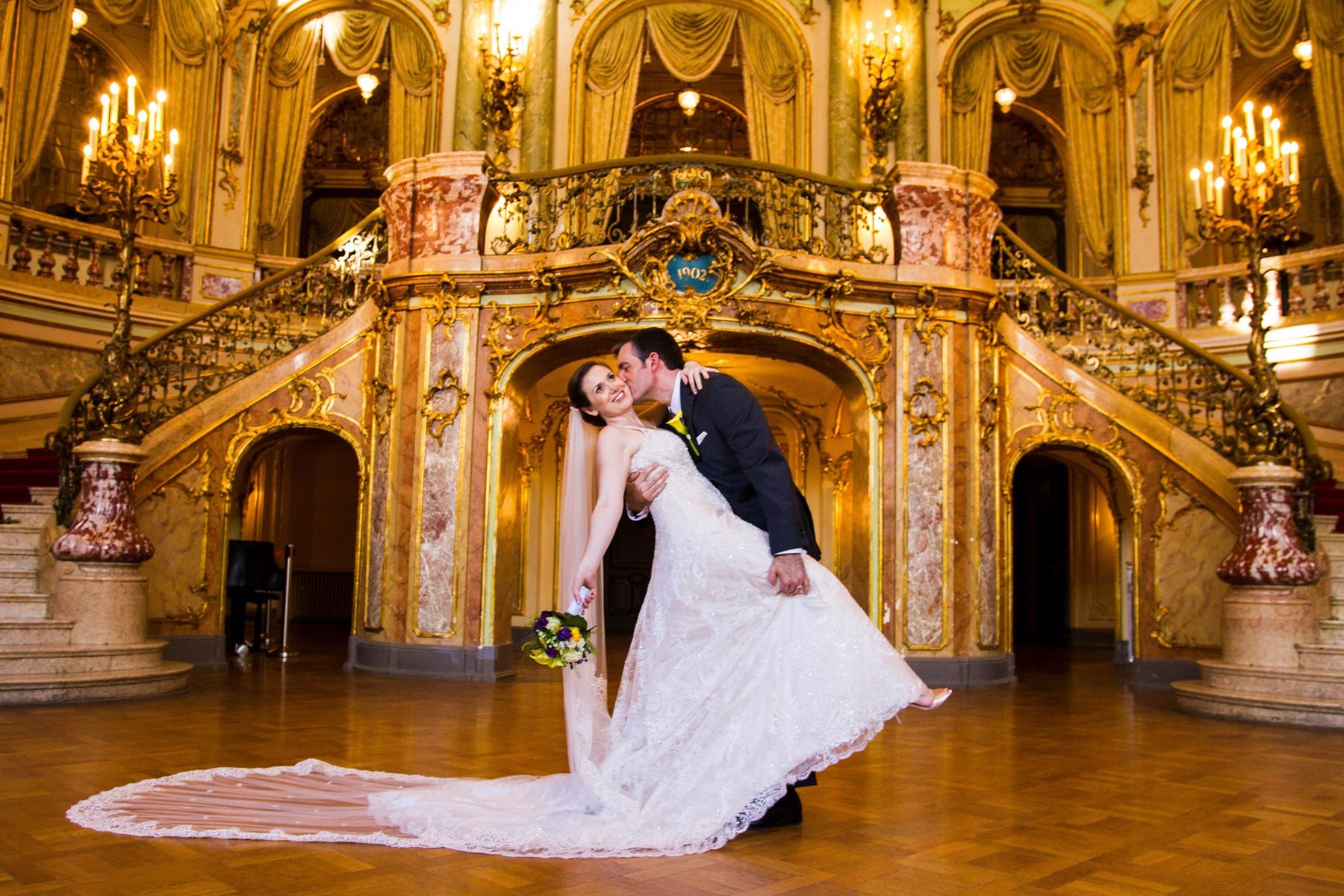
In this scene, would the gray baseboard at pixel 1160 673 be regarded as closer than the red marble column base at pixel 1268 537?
No

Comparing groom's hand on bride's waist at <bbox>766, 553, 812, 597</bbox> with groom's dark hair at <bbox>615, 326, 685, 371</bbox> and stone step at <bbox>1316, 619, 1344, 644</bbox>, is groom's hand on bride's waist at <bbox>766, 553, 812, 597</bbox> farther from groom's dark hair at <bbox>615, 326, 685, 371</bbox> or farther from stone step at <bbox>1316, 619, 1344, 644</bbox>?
stone step at <bbox>1316, 619, 1344, 644</bbox>

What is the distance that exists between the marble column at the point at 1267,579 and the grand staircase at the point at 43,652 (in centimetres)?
671

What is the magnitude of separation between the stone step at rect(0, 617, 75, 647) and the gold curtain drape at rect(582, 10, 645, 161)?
8155 mm

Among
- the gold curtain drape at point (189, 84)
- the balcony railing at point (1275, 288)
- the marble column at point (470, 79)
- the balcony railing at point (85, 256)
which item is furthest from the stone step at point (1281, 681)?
the gold curtain drape at point (189, 84)

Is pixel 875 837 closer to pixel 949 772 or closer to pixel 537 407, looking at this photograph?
pixel 949 772

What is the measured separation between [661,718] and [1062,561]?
471 inches

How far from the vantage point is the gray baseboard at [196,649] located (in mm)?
8914

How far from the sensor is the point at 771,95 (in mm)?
13703

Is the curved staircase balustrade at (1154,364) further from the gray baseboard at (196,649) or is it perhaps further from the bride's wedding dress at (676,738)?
the gray baseboard at (196,649)

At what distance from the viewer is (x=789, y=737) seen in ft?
11.1

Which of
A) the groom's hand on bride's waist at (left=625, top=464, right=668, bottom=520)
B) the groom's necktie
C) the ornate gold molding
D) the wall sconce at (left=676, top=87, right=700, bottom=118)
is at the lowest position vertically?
the groom's hand on bride's waist at (left=625, top=464, right=668, bottom=520)

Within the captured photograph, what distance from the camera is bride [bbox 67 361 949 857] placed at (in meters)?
3.33

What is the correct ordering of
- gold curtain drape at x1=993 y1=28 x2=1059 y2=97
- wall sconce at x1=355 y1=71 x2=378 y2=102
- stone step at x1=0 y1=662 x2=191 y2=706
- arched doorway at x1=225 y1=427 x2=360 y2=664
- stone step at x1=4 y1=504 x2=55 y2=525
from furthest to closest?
arched doorway at x1=225 y1=427 x2=360 y2=664 < wall sconce at x1=355 y1=71 x2=378 y2=102 < gold curtain drape at x1=993 y1=28 x2=1059 y2=97 < stone step at x1=4 y1=504 x2=55 y2=525 < stone step at x1=0 y1=662 x2=191 y2=706

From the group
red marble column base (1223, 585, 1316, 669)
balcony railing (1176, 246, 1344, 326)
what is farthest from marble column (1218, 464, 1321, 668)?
balcony railing (1176, 246, 1344, 326)
